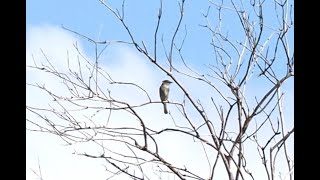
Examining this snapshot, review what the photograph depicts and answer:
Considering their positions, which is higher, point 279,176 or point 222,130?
point 222,130
